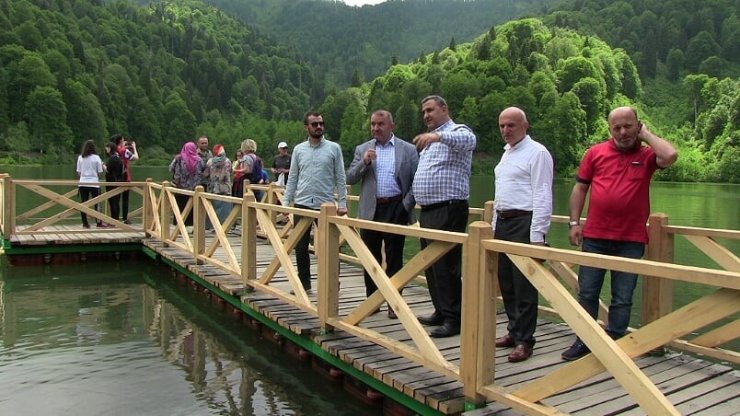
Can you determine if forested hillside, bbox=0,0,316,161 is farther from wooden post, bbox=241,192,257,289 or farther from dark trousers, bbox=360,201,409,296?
dark trousers, bbox=360,201,409,296

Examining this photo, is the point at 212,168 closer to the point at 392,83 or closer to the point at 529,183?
the point at 529,183

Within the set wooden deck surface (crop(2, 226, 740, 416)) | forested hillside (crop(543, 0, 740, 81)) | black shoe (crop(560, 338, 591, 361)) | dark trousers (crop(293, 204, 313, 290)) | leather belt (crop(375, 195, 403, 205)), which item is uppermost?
forested hillside (crop(543, 0, 740, 81))

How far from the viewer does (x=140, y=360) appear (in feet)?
22.9

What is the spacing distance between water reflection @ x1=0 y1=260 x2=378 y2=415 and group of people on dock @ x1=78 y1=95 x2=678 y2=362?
1.41 m

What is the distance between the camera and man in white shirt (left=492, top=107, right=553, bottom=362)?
459 cm

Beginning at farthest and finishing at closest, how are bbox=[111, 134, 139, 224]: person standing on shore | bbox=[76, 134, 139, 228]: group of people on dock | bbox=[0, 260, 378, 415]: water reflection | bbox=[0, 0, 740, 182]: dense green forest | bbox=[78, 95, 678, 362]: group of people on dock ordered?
bbox=[0, 0, 740, 182]: dense green forest → bbox=[111, 134, 139, 224]: person standing on shore → bbox=[76, 134, 139, 228]: group of people on dock → bbox=[0, 260, 378, 415]: water reflection → bbox=[78, 95, 678, 362]: group of people on dock

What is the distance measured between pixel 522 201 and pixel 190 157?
28.9 ft

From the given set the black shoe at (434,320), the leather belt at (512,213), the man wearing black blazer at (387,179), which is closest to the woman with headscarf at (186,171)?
the man wearing black blazer at (387,179)

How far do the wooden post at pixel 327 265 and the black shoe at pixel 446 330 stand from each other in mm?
968

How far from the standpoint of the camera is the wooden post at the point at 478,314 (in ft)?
12.9

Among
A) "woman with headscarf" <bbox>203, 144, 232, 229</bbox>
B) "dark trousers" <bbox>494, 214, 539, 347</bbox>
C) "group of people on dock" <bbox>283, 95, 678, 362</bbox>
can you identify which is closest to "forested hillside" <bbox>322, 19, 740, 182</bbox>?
"woman with headscarf" <bbox>203, 144, 232, 229</bbox>

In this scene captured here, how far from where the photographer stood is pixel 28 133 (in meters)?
90.6

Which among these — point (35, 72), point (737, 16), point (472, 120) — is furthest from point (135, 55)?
point (737, 16)

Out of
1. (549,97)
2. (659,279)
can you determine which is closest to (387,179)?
(659,279)
